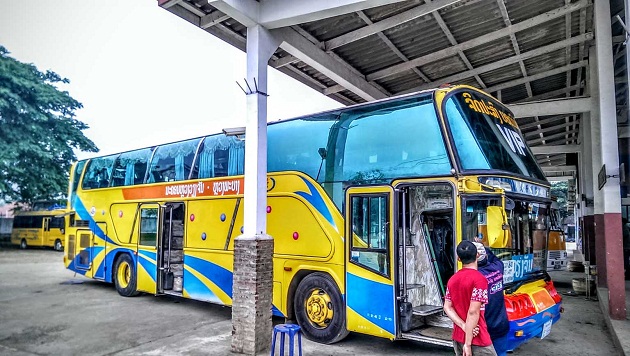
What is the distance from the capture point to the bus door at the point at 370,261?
5.98 m

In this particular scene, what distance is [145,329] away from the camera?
299 inches

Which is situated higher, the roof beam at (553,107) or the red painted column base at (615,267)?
the roof beam at (553,107)

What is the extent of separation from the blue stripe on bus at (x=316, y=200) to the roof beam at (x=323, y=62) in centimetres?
235

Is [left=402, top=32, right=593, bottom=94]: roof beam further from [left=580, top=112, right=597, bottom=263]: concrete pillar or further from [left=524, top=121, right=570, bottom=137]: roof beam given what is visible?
[left=524, top=121, right=570, bottom=137]: roof beam

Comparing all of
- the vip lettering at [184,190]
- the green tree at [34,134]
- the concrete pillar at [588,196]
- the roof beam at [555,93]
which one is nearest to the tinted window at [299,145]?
the vip lettering at [184,190]

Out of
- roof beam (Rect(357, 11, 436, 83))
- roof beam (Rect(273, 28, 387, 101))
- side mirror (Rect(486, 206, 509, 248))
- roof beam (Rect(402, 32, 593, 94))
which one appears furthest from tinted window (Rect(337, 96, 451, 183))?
roof beam (Rect(402, 32, 593, 94))

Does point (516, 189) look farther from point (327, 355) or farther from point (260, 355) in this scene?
point (260, 355)

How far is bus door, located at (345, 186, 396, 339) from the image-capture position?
598 centimetres

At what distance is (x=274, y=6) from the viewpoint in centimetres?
640

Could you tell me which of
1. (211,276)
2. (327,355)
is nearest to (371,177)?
Answer: (327,355)

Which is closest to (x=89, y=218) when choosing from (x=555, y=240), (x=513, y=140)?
(x=513, y=140)

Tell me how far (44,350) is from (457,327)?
5.98 meters

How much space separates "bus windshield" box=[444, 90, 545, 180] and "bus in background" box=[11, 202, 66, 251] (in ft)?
81.8

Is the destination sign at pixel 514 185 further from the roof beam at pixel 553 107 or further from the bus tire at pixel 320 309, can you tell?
the roof beam at pixel 553 107
